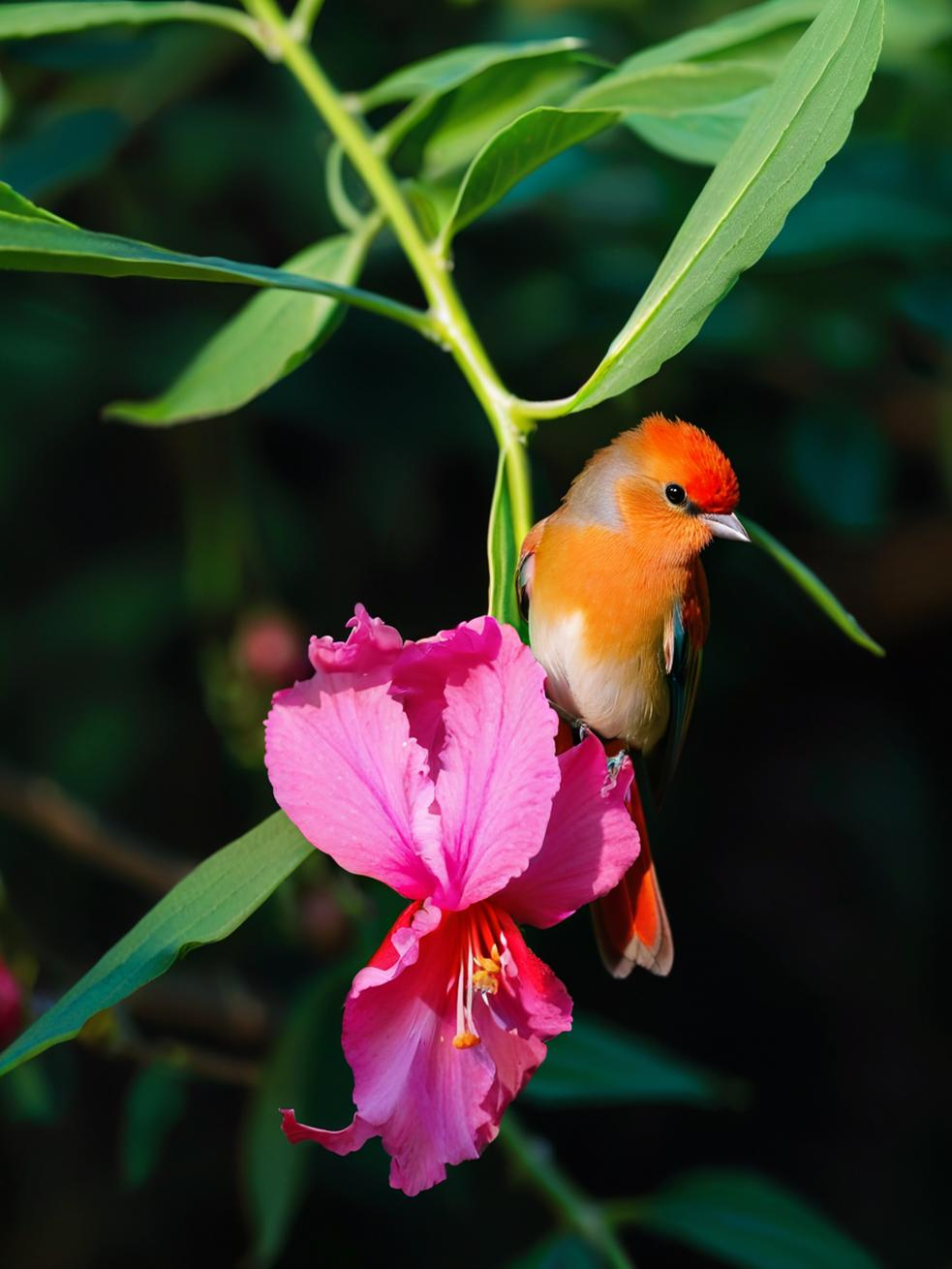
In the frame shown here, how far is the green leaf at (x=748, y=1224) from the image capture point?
1653mm

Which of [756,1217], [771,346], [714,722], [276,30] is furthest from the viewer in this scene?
[714,722]

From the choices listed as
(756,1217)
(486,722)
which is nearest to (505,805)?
(486,722)

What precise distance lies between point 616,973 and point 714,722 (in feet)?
5.36

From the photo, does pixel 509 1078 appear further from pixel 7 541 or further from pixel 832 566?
pixel 832 566

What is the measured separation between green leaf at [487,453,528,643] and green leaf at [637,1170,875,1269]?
38.5 inches

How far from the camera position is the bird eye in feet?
3.69

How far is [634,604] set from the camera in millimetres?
1135

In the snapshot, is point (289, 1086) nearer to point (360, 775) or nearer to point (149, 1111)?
point (149, 1111)

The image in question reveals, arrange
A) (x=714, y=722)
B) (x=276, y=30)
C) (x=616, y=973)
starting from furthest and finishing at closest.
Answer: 1. (x=714, y=722)
2. (x=276, y=30)
3. (x=616, y=973)

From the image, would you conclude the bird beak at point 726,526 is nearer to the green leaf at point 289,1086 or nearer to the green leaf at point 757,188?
the green leaf at point 757,188

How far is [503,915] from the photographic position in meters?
0.86

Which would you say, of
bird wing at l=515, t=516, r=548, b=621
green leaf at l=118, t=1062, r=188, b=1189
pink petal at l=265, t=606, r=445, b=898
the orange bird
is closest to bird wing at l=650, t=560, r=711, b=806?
the orange bird

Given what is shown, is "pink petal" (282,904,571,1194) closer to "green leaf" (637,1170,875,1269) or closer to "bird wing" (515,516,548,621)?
"bird wing" (515,516,548,621)

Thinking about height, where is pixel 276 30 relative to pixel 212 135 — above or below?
above
